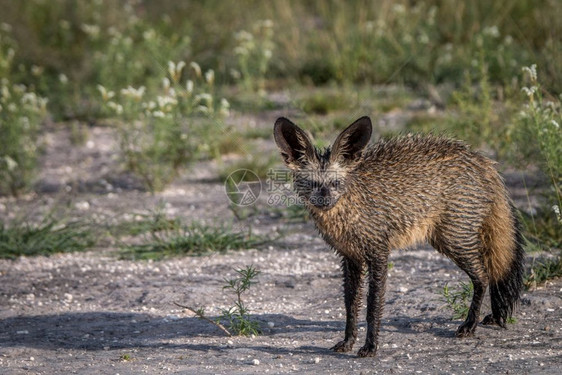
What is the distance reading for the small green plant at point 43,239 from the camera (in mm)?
7355

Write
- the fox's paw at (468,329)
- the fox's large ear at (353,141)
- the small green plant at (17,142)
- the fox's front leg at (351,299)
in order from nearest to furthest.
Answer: the fox's large ear at (353,141) < the fox's front leg at (351,299) < the fox's paw at (468,329) < the small green plant at (17,142)

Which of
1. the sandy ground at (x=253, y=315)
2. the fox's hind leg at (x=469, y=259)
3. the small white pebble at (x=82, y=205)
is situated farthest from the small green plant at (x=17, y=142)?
the fox's hind leg at (x=469, y=259)

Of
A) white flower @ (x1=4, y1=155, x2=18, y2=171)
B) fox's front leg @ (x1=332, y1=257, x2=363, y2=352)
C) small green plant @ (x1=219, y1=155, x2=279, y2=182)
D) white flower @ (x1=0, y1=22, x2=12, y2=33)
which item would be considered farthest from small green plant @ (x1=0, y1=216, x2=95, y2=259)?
white flower @ (x1=0, y1=22, x2=12, y2=33)

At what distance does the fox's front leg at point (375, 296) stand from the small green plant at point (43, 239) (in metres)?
3.35

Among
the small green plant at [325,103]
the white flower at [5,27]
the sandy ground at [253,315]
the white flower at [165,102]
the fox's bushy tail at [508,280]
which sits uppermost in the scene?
the white flower at [5,27]

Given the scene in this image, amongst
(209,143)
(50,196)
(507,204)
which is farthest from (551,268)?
(50,196)

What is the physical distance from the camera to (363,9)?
13.0 m

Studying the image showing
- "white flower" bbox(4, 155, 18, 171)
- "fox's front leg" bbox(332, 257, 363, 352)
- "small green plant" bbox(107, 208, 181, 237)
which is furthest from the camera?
"white flower" bbox(4, 155, 18, 171)

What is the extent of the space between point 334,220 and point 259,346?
3.01 ft

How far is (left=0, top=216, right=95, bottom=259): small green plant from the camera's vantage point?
24.1 ft

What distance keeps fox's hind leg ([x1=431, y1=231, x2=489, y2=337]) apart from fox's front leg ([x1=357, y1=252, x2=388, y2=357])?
426 mm

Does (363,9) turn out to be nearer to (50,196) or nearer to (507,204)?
(50,196)

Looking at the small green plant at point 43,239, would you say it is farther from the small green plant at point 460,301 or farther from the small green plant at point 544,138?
the small green plant at point 544,138

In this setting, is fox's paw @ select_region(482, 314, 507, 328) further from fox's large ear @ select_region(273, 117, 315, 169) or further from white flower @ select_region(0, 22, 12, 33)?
white flower @ select_region(0, 22, 12, 33)
